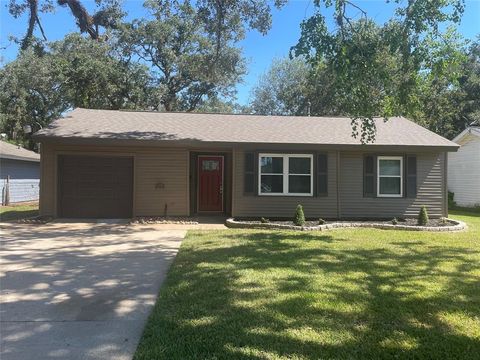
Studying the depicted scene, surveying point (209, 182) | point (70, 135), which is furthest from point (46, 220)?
point (209, 182)

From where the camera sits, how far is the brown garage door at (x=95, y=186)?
42.2 feet

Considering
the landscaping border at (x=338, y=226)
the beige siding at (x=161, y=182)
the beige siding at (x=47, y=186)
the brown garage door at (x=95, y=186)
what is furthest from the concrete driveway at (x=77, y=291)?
the beige siding at (x=161, y=182)

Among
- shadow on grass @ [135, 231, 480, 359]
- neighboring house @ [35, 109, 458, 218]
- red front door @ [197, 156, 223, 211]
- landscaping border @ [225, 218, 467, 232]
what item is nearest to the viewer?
shadow on grass @ [135, 231, 480, 359]

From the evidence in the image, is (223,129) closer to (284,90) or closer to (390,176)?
(390,176)

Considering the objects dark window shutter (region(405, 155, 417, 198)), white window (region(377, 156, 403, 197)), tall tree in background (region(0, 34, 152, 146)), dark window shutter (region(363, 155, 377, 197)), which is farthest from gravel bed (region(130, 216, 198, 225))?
tall tree in background (region(0, 34, 152, 146))

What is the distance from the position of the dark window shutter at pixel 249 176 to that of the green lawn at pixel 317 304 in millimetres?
4845

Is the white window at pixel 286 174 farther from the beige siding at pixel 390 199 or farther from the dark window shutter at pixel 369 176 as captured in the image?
the dark window shutter at pixel 369 176

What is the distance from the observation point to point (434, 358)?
354cm

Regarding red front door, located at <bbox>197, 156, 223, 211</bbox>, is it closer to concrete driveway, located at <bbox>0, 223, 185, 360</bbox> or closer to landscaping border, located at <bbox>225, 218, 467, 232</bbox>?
landscaping border, located at <bbox>225, 218, 467, 232</bbox>

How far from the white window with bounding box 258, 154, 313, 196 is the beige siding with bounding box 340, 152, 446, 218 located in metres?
1.13

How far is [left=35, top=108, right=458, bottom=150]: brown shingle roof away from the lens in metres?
12.9

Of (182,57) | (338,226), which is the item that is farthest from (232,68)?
(338,226)

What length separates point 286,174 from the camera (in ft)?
43.4

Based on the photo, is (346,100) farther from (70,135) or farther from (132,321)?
(70,135)
